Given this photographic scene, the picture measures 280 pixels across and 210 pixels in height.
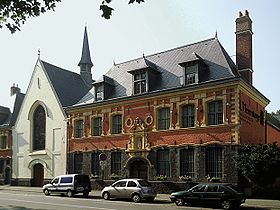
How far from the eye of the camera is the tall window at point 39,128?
42.8 meters

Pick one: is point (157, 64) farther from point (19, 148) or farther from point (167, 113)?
point (19, 148)

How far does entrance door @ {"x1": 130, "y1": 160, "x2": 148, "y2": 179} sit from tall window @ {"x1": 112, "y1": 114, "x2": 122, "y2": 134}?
330cm

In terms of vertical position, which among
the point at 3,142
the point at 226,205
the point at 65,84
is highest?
the point at 65,84

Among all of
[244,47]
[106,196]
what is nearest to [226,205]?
[106,196]

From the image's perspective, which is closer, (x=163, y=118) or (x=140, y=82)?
(x=163, y=118)

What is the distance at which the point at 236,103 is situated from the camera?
91.8 ft

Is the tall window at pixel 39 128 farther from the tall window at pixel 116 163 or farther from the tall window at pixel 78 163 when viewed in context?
the tall window at pixel 116 163

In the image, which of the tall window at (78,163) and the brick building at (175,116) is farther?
the tall window at (78,163)

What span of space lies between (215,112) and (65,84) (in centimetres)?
2155

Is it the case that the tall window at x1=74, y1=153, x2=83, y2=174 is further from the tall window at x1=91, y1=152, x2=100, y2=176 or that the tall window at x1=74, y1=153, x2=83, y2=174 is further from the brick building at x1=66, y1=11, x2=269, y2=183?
the tall window at x1=91, y1=152, x2=100, y2=176

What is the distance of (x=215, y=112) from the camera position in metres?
29.2

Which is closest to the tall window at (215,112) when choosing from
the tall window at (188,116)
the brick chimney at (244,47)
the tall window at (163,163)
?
the tall window at (188,116)

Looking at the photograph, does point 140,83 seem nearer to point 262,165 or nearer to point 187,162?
point 187,162

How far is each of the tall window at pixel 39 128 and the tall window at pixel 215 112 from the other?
20.3 metres
